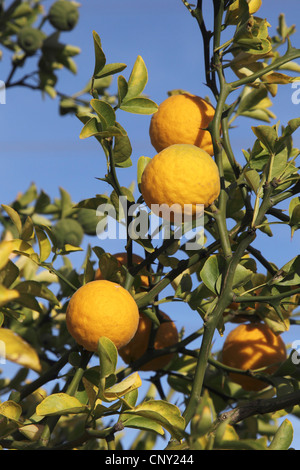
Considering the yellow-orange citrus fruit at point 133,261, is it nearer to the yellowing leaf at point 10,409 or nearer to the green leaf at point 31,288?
the green leaf at point 31,288

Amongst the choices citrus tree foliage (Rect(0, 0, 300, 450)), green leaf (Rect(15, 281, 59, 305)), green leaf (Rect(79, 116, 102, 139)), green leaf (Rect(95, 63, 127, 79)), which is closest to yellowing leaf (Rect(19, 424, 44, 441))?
citrus tree foliage (Rect(0, 0, 300, 450))

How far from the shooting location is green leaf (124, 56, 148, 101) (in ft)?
3.00

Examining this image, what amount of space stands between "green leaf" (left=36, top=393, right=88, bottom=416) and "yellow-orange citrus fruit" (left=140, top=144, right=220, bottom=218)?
310 mm

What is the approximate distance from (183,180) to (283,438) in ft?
1.22

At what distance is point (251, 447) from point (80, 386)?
1.41 ft

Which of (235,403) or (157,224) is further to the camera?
(235,403)

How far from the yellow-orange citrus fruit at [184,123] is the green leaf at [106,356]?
40 centimetres

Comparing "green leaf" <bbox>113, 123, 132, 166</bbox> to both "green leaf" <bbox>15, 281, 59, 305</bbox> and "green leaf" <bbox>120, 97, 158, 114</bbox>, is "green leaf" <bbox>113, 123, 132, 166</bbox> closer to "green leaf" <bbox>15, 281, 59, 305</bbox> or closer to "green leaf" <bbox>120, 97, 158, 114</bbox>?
"green leaf" <bbox>120, 97, 158, 114</bbox>

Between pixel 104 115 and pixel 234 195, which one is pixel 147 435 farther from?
pixel 104 115

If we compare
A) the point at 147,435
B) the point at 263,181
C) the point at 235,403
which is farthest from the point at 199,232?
the point at 147,435

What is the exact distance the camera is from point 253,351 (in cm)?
112

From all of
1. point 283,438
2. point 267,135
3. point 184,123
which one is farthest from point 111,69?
point 283,438

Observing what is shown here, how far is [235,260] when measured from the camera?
2.62 ft

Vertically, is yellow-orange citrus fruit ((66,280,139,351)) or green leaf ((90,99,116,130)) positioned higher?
green leaf ((90,99,116,130))
